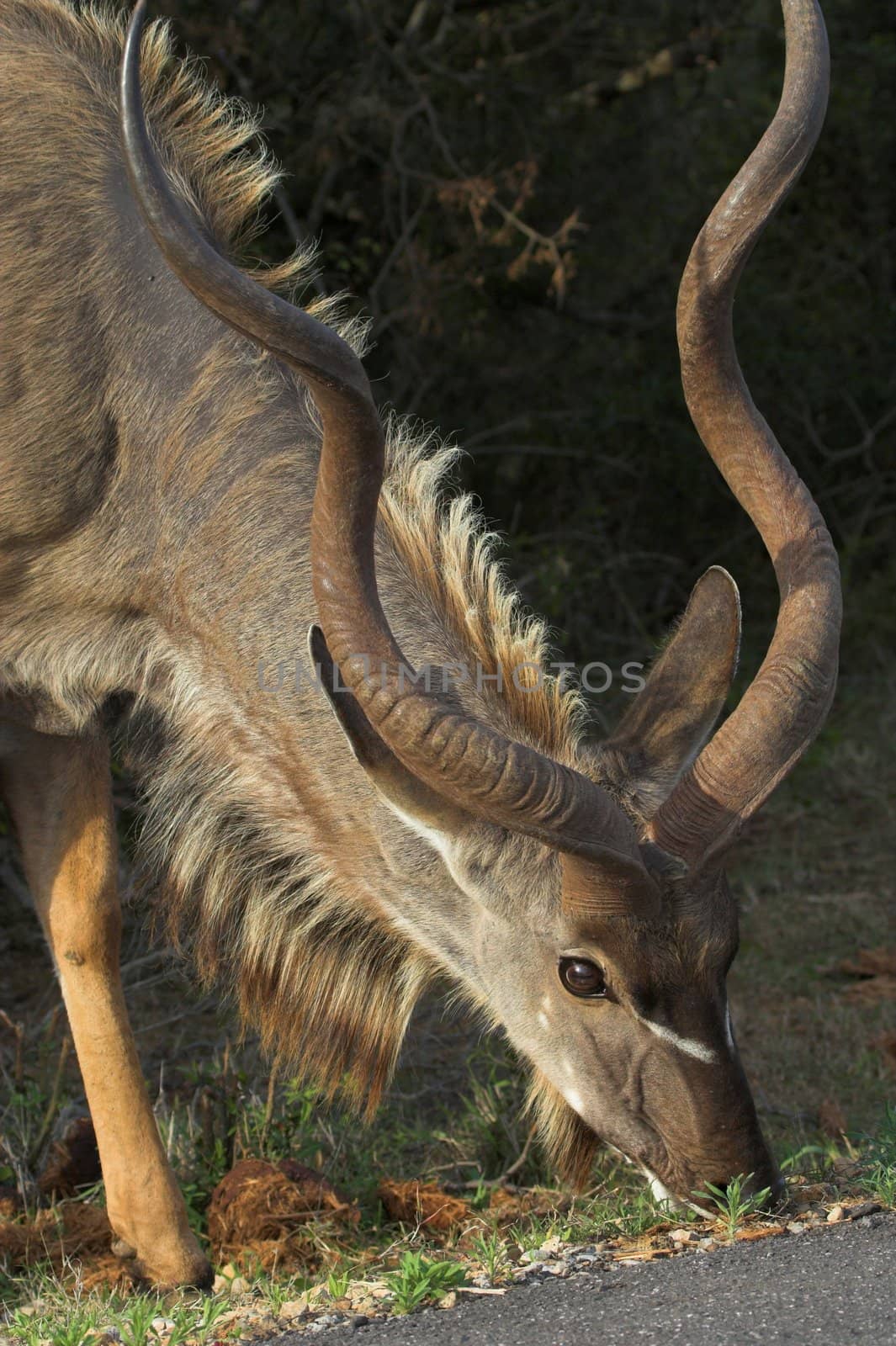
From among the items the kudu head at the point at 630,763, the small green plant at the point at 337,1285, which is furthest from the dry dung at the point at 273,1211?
the kudu head at the point at 630,763

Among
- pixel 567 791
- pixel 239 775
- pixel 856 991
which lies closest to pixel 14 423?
pixel 239 775

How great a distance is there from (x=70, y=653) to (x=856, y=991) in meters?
3.48

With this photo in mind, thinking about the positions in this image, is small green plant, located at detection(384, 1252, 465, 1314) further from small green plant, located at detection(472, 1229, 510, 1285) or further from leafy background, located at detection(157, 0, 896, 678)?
leafy background, located at detection(157, 0, 896, 678)

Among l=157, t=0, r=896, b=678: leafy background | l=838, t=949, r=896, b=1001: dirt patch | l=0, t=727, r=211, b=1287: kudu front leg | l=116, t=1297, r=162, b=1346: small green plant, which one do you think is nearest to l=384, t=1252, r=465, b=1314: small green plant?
l=116, t=1297, r=162, b=1346: small green plant

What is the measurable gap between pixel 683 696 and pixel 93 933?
172cm

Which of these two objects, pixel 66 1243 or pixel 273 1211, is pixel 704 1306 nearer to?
pixel 273 1211

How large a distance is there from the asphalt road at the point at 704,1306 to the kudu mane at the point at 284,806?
24.5 inches

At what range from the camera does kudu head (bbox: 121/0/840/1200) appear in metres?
3.54

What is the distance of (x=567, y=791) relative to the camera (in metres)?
3.51

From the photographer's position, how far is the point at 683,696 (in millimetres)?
4125

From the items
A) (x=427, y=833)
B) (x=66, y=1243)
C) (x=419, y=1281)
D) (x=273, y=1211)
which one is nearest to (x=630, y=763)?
(x=427, y=833)

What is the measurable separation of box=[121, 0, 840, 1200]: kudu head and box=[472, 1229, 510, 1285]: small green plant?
0.35 m

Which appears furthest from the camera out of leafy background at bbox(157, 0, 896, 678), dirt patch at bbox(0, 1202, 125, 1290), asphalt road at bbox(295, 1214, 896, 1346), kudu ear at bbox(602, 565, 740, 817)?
leafy background at bbox(157, 0, 896, 678)

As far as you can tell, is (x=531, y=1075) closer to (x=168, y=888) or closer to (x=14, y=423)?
(x=168, y=888)
